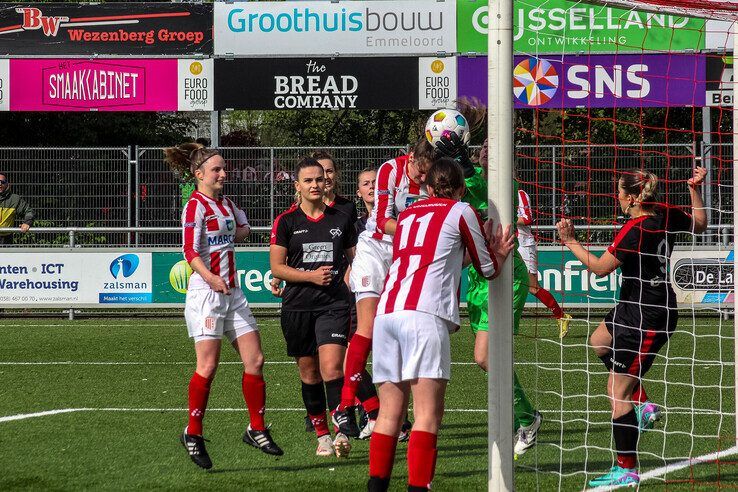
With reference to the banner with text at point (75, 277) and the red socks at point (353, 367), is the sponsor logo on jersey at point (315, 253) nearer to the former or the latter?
the red socks at point (353, 367)

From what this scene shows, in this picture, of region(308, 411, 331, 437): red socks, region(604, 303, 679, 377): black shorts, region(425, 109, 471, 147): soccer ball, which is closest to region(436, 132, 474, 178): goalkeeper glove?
region(425, 109, 471, 147): soccer ball

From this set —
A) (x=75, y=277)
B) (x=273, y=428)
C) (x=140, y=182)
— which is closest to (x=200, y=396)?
(x=273, y=428)

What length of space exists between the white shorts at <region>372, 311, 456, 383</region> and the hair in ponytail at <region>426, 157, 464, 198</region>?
2.02ft

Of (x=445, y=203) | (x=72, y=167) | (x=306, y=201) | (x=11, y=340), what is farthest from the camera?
(x=72, y=167)

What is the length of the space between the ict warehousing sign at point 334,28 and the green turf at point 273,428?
315 inches

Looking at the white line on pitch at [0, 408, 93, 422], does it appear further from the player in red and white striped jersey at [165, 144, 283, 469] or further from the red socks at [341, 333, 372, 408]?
the red socks at [341, 333, 372, 408]

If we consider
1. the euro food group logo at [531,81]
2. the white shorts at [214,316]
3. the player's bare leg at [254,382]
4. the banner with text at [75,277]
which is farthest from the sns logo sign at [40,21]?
the player's bare leg at [254,382]

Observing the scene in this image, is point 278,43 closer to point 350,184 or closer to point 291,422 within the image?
point 350,184

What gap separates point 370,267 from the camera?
782cm

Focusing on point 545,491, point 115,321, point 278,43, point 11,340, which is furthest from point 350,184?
point 545,491

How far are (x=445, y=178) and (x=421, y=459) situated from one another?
4.33ft

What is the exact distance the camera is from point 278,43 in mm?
20281

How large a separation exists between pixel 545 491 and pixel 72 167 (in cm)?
1432

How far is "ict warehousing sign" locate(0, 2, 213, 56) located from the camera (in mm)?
20266
